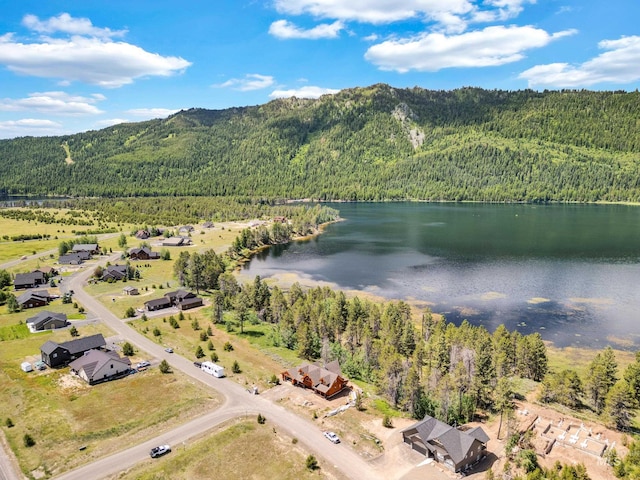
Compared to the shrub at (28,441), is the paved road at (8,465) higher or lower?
lower

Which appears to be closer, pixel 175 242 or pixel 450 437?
pixel 450 437

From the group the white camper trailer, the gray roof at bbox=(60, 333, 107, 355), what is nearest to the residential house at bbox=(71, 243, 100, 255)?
the gray roof at bbox=(60, 333, 107, 355)

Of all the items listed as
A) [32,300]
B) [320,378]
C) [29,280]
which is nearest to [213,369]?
[320,378]

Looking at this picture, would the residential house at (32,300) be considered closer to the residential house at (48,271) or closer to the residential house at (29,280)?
the residential house at (29,280)

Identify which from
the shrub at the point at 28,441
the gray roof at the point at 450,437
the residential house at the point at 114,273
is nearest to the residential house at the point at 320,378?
the gray roof at the point at 450,437

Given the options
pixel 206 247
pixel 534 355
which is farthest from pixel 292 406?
pixel 206 247

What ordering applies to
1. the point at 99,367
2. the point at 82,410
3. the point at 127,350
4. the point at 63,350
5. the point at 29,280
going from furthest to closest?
the point at 29,280 → the point at 127,350 → the point at 63,350 → the point at 99,367 → the point at 82,410

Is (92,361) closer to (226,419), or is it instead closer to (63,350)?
(63,350)
